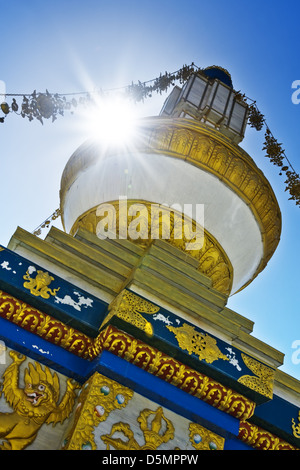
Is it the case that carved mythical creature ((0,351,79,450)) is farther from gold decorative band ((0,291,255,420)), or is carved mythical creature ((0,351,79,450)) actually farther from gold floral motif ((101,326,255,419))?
gold floral motif ((101,326,255,419))

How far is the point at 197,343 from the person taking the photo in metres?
3.41

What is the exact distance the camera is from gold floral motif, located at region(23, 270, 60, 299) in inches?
132

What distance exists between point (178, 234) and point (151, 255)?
0.88 m

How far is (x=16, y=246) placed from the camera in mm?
3588

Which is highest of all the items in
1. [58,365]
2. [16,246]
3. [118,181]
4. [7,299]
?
[118,181]

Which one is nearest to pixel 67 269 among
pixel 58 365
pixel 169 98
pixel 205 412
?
pixel 58 365

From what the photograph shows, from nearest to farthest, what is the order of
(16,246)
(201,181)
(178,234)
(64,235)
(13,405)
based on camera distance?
1. (13,405)
2. (16,246)
3. (64,235)
4. (178,234)
5. (201,181)

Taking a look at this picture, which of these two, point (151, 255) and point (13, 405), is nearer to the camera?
point (13, 405)

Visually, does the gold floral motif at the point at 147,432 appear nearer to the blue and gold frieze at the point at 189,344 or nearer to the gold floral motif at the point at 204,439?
the gold floral motif at the point at 204,439

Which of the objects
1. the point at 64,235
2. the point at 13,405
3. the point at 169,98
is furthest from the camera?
the point at 169,98

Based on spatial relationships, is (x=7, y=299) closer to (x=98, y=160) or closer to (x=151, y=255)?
(x=151, y=255)

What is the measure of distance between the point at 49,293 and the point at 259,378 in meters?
1.70

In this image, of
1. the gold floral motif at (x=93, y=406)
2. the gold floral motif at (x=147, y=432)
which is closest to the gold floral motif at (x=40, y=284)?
the gold floral motif at (x=93, y=406)

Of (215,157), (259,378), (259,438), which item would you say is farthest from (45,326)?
(215,157)
